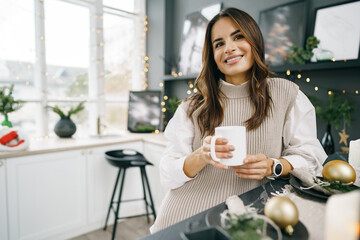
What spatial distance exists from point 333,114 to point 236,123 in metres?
0.95

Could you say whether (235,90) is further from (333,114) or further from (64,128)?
(64,128)

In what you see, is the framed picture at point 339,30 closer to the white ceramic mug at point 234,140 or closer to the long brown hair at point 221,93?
the long brown hair at point 221,93

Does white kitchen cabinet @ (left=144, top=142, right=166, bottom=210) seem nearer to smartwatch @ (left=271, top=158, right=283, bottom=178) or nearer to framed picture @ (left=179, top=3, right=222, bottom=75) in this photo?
framed picture @ (left=179, top=3, right=222, bottom=75)

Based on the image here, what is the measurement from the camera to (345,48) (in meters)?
1.67

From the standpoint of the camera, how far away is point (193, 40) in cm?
283

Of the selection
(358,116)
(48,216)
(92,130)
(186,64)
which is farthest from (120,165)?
(358,116)

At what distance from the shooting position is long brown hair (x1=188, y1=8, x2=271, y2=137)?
1.00 meters

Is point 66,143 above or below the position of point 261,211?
below

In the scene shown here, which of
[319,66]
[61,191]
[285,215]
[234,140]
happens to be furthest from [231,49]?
[61,191]

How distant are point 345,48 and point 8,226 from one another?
2.72m

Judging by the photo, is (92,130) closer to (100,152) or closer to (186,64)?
(100,152)

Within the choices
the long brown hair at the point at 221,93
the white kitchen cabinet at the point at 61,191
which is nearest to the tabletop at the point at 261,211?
the long brown hair at the point at 221,93

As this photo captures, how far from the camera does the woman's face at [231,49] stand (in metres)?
1.02

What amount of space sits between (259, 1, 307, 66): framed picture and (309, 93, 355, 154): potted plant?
0.52 metres
